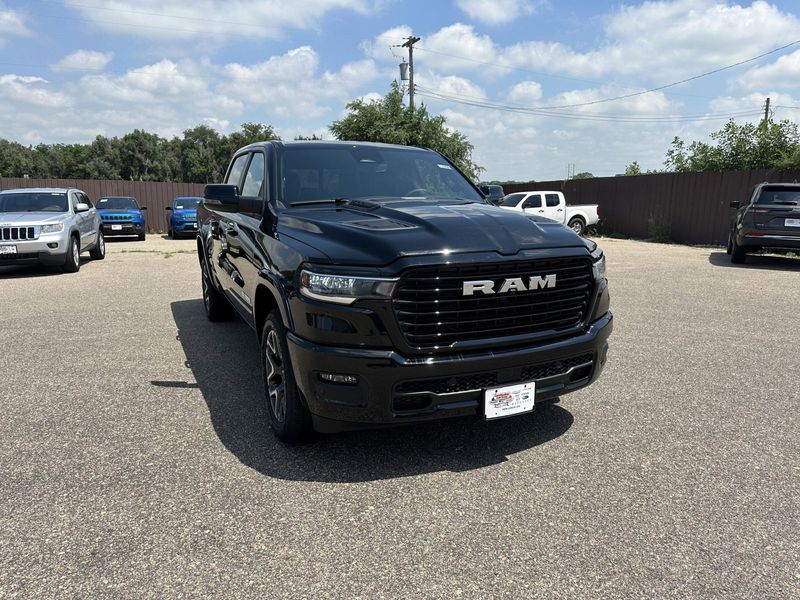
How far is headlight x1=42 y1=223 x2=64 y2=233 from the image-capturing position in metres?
10.5

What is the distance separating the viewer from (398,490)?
2986 mm

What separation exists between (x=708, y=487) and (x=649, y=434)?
677 mm

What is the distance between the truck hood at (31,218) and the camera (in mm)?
10180

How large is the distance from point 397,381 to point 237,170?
3600 mm

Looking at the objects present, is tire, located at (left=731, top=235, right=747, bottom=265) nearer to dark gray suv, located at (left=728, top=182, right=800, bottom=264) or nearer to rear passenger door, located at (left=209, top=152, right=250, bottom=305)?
dark gray suv, located at (left=728, top=182, right=800, bottom=264)

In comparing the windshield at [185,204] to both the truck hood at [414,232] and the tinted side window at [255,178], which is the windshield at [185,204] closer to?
the tinted side window at [255,178]

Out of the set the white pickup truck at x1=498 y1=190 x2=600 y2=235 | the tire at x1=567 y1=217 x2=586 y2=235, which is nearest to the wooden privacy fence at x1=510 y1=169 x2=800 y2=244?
the white pickup truck at x1=498 y1=190 x2=600 y2=235

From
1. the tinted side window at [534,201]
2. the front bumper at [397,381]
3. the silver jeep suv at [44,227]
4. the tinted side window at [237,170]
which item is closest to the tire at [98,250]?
the silver jeep suv at [44,227]

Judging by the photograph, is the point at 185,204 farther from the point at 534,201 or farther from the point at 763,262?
the point at 763,262

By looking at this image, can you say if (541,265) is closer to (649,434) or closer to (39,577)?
(649,434)

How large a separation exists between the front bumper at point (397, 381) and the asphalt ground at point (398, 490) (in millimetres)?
403

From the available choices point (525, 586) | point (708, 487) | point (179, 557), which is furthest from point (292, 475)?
point (708, 487)

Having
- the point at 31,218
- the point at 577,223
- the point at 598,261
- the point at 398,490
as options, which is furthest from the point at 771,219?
the point at 31,218

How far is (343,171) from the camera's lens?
4355mm
